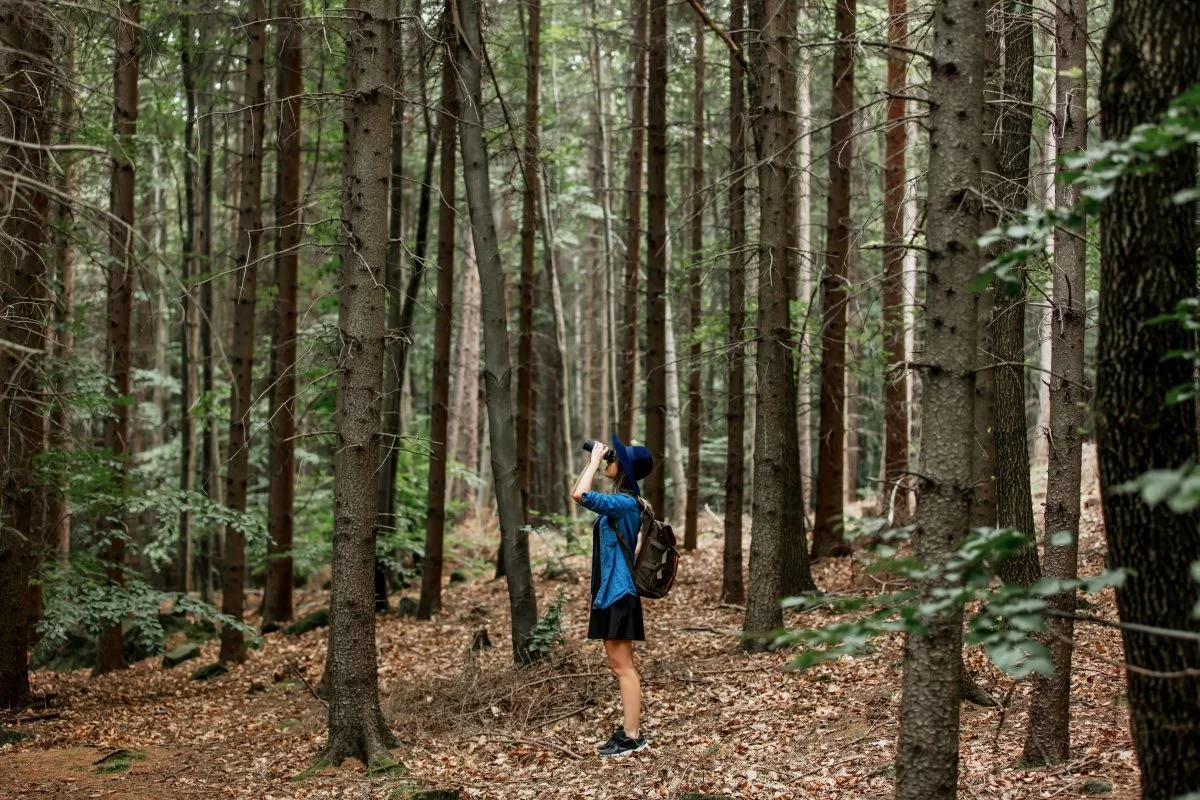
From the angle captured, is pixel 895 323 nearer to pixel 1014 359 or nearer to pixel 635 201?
pixel 1014 359

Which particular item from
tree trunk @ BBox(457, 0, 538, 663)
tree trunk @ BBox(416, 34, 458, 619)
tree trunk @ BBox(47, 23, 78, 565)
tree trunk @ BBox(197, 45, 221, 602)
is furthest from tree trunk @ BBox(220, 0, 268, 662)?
tree trunk @ BBox(457, 0, 538, 663)

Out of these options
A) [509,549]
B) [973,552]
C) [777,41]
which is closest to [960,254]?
[973,552]

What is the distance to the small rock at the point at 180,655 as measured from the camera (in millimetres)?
12938

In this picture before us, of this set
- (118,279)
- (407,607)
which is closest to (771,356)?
(118,279)

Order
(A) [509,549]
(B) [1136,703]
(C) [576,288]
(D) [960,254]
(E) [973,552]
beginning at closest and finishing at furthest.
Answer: (E) [973,552] → (B) [1136,703] → (D) [960,254] → (A) [509,549] → (C) [576,288]

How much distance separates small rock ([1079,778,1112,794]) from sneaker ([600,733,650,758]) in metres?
3.05

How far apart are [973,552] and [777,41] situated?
281 inches

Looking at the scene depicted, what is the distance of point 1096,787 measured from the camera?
213 inches

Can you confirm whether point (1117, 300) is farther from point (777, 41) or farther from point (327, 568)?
point (327, 568)

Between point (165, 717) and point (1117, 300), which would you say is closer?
point (1117, 300)

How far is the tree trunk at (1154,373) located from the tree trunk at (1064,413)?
2.03m

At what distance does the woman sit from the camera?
7281mm

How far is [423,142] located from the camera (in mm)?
26125

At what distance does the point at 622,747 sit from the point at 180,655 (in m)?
8.38
